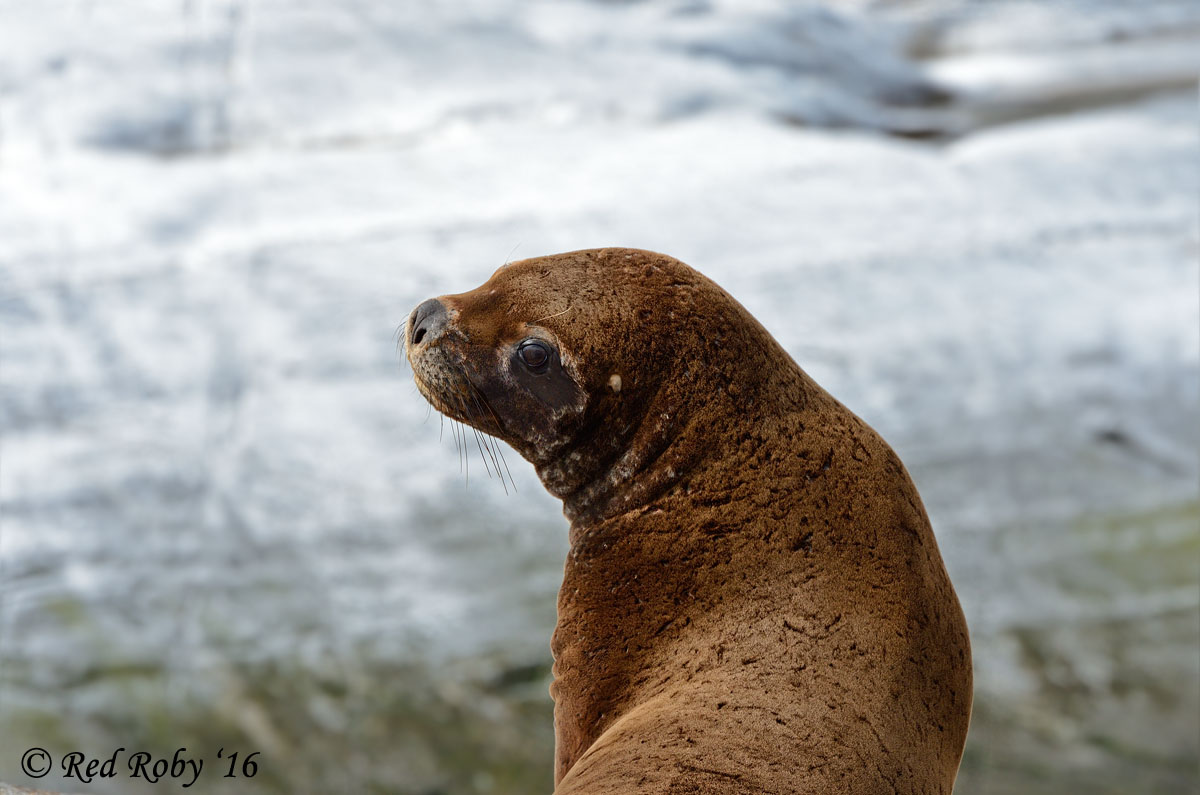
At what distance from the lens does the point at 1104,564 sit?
14.5 feet

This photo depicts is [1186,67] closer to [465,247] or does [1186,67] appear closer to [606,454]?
[465,247]

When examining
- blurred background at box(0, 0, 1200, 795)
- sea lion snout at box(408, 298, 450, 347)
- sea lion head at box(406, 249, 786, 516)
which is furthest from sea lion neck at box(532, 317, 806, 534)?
blurred background at box(0, 0, 1200, 795)

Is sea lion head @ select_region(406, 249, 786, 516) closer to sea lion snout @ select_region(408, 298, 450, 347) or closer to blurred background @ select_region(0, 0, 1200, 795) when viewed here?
sea lion snout @ select_region(408, 298, 450, 347)

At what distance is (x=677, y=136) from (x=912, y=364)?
1.77 meters

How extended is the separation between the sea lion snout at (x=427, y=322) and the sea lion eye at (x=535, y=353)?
147mm

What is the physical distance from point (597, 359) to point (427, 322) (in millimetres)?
291

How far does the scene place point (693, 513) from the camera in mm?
1811

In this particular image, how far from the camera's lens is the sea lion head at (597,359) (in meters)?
1.81

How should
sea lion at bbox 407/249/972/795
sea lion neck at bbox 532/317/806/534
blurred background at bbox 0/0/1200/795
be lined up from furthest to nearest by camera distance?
blurred background at bbox 0/0/1200/795, sea lion neck at bbox 532/317/806/534, sea lion at bbox 407/249/972/795

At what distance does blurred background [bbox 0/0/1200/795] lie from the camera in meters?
4.08

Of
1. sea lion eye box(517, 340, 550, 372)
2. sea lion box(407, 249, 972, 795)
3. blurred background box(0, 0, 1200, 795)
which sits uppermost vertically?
sea lion eye box(517, 340, 550, 372)

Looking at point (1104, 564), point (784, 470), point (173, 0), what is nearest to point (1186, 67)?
point (1104, 564)

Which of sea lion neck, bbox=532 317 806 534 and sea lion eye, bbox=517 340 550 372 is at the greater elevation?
sea lion eye, bbox=517 340 550 372

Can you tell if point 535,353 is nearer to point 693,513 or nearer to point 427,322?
point 427,322
